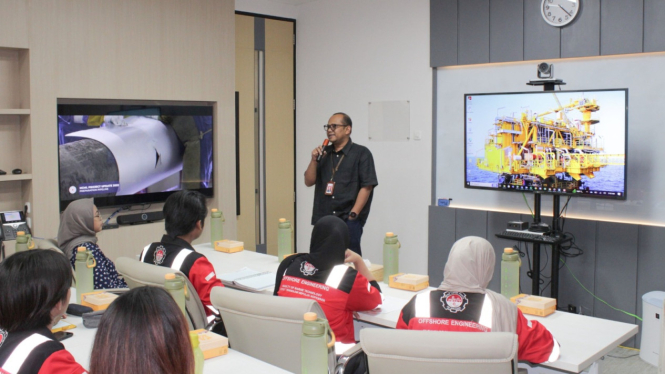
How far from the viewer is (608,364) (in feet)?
13.3

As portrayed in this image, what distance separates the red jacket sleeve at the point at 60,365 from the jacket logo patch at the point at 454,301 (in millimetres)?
1198

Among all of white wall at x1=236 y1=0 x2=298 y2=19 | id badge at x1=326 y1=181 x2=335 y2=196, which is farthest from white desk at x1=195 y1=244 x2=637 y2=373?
white wall at x1=236 y1=0 x2=298 y2=19

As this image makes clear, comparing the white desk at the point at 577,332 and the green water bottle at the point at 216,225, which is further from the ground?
the green water bottle at the point at 216,225

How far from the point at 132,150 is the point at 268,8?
88.8 inches

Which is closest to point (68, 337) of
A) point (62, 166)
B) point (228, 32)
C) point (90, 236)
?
point (90, 236)

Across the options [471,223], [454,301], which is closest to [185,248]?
[454,301]

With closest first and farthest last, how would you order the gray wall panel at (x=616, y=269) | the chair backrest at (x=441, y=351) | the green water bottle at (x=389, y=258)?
the chair backrest at (x=441, y=351) → the green water bottle at (x=389, y=258) → the gray wall panel at (x=616, y=269)

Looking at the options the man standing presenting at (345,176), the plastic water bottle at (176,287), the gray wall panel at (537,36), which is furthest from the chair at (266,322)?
the gray wall panel at (537,36)

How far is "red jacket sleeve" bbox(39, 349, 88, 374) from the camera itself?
63.9 inches

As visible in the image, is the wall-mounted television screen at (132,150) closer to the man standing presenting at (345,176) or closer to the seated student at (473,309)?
the man standing presenting at (345,176)

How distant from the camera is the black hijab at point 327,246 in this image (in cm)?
269

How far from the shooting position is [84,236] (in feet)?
11.5

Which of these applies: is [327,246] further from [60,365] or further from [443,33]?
[443,33]

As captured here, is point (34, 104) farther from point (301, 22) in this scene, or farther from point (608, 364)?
point (608, 364)
